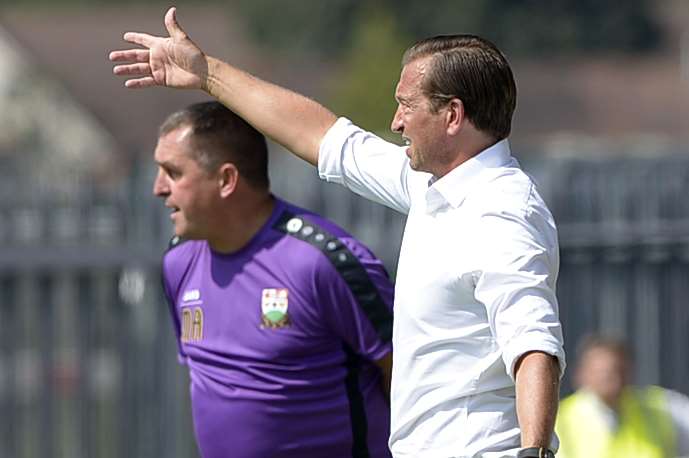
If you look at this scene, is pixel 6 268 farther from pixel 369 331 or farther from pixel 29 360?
pixel 369 331

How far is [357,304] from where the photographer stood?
187 inches

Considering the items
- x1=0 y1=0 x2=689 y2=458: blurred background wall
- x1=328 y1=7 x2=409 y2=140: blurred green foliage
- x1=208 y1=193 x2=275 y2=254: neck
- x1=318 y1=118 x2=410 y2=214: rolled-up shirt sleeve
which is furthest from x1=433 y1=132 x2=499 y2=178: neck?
x1=328 y1=7 x2=409 y2=140: blurred green foliage

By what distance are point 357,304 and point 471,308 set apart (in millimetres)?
1155

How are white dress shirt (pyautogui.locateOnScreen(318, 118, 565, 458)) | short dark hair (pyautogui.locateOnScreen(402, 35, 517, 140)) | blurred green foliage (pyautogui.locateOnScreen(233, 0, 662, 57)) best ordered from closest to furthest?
white dress shirt (pyautogui.locateOnScreen(318, 118, 565, 458)) → short dark hair (pyautogui.locateOnScreen(402, 35, 517, 140)) → blurred green foliage (pyautogui.locateOnScreen(233, 0, 662, 57))

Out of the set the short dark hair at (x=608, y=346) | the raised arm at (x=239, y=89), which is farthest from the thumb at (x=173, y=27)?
the short dark hair at (x=608, y=346)

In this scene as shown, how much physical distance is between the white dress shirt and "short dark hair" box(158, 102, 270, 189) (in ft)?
4.22

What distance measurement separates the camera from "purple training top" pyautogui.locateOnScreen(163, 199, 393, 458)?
15.6 feet

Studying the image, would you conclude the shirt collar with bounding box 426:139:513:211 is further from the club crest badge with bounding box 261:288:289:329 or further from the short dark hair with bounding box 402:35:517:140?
the club crest badge with bounding box 261:288:289:329

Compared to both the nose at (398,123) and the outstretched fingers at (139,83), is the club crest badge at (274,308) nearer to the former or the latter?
the outstretched fingers at (139,83)

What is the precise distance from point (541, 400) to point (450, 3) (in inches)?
2409

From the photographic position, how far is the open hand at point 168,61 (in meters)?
4.22

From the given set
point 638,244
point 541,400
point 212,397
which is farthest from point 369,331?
point 638,244

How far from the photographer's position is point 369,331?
4.76m

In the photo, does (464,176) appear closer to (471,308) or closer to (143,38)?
(471,308)
